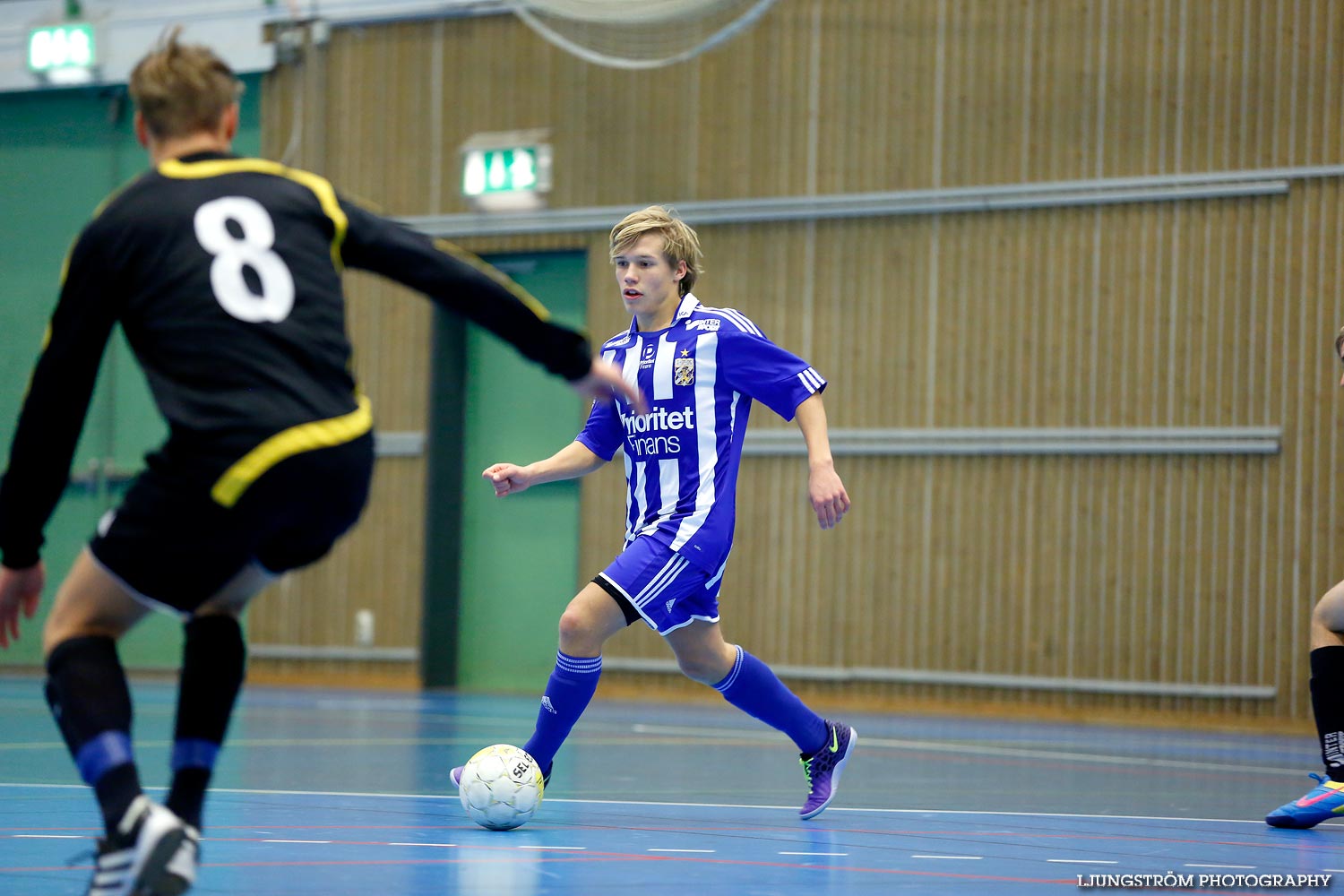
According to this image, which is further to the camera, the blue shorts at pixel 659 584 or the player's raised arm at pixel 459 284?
the blue shorts at pixel 659 584

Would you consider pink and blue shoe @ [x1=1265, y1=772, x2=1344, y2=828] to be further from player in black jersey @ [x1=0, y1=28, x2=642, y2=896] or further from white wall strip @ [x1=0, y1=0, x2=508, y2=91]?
white wall strip @ [x1=0, y1=0, x2=508, y2=91]

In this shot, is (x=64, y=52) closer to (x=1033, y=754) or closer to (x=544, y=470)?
(x=1033, y=754)

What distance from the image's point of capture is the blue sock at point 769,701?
4.90 m

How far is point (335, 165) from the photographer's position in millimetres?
13789

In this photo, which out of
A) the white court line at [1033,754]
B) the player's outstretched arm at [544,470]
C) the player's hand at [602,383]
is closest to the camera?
the player's hand at [602,383]

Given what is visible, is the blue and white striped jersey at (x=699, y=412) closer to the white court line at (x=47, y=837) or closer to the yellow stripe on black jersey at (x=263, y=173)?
the white court line at (x=47, y=837)

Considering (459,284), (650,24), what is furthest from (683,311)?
(650,24)

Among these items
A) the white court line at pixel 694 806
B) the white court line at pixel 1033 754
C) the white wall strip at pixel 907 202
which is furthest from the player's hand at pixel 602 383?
the white wall strip at pixel 907 202

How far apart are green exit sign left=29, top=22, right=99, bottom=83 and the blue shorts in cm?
1133

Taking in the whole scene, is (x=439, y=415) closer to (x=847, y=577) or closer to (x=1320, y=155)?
(x=847, y=577)

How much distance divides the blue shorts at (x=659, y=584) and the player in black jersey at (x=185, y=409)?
5.77ft

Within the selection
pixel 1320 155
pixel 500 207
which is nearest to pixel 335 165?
pixel 500 207

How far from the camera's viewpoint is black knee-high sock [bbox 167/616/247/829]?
2.91 m

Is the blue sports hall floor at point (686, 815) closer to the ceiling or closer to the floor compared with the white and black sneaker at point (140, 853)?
closer to the floor
